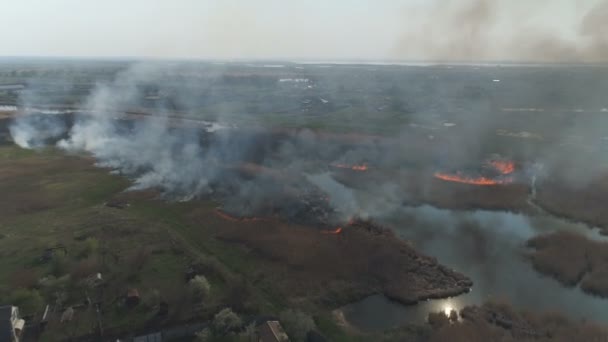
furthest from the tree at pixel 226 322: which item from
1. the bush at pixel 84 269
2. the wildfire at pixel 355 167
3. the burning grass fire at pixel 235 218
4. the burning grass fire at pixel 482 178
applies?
the burning grass fire at pixel 482 178

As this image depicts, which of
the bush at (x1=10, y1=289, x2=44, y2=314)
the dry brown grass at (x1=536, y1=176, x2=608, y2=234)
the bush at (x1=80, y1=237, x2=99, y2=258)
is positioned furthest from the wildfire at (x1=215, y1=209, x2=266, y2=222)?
the dry brown grass at (x1=536, y1=176, x2=608, y2=234)

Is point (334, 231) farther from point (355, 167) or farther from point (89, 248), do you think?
point (89, 248)

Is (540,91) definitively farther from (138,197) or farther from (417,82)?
(138,197)

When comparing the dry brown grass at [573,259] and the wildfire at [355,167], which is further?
the wildfire at [355,167]

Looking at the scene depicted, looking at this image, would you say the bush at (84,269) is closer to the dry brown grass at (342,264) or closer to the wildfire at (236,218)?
the dry brown grass at (342,264)

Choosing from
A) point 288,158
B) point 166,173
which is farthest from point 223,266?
point 288,158
